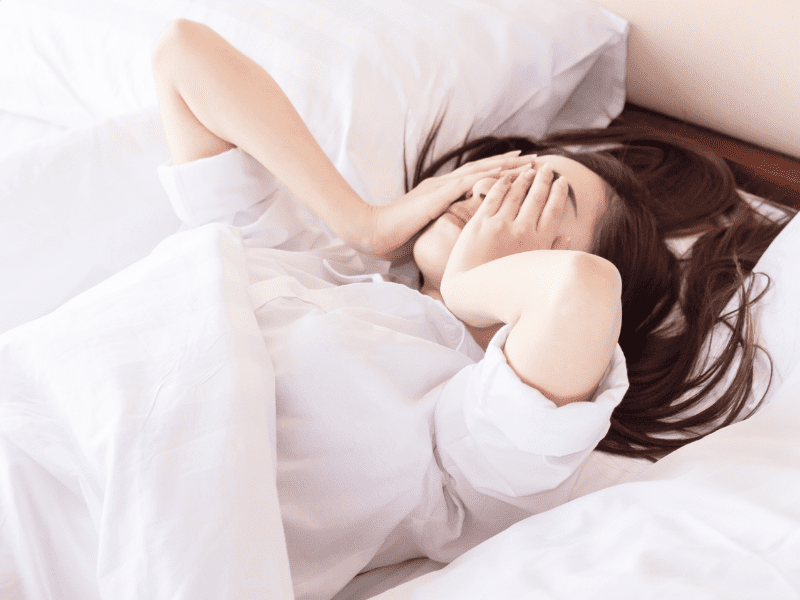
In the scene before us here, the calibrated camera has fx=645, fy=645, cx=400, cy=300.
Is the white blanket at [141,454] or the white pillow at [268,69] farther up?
the white pillow at [268,69]

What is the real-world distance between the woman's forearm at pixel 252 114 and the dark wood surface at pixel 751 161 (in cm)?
56

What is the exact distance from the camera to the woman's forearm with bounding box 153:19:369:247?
819 millimetres

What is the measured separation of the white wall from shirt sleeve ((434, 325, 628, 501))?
0.56m

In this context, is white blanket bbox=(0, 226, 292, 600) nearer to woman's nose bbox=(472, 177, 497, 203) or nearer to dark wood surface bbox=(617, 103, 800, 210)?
woman's nose bbox=(472, 177, 497, 203)

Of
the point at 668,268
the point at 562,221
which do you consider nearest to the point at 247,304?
the point at 562,221

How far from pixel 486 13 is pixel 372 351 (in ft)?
2.02

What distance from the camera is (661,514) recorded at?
48 cm

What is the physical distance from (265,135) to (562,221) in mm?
391

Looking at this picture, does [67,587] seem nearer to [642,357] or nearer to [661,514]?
[661,514]

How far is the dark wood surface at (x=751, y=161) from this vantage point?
978 millimetres

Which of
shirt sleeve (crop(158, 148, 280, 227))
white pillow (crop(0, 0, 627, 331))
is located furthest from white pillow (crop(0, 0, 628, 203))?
shirt sleeve (crop(158, 148, 280, 227))

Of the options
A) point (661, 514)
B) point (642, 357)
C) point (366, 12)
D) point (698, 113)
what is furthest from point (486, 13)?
point (661, 514)

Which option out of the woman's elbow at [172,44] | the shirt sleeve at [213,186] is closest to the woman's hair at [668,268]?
the shirt sleeve at [213,186]

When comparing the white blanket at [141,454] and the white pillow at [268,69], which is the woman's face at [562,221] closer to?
the white pillow at [268,69]
